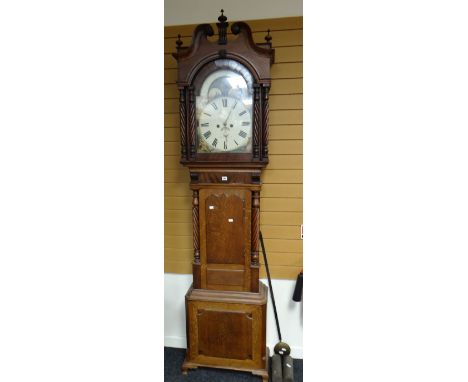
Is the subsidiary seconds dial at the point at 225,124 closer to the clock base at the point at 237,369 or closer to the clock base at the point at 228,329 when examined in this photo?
the clock base at the point at 228,329

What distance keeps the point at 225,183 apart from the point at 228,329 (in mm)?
832

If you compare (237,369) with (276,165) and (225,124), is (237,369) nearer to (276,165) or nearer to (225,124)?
(276,165)

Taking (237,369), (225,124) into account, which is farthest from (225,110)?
(237,369)

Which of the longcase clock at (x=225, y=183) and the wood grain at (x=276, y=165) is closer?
the longcase clock at (x=225, y=183)

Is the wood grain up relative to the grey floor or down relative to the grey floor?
up

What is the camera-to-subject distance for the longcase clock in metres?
1.71

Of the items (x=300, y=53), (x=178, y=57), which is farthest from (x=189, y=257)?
(x=300, y=53)

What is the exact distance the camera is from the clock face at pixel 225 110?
1724 mm

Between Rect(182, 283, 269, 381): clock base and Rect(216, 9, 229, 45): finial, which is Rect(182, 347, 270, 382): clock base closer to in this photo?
Rect(182, 283, 269, 381): clock base

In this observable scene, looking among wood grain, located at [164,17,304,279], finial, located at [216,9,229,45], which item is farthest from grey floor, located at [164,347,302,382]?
finial, located at [216,9,229,45]

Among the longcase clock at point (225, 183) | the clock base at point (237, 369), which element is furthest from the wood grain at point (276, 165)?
the clock base at point (237, 369)

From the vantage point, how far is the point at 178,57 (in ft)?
5.78

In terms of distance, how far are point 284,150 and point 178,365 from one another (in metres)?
1.52

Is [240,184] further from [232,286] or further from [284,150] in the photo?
[232,286]
